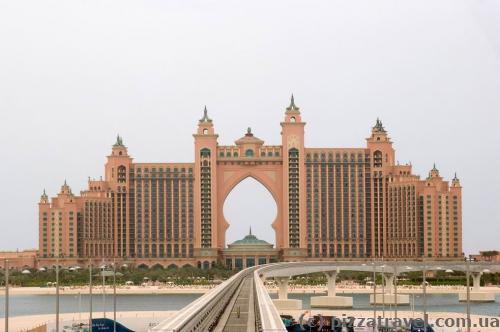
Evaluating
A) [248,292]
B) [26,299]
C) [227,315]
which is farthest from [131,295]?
[227,315]

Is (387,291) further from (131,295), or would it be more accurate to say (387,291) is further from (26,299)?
(26,299)

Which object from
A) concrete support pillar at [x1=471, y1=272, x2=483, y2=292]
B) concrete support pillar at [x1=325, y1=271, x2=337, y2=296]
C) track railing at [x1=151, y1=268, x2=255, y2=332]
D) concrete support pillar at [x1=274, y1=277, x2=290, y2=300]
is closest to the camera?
track railing at [x1=151, y1=268, x2=255, y2=332]

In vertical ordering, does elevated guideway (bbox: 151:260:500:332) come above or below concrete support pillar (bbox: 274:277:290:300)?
above

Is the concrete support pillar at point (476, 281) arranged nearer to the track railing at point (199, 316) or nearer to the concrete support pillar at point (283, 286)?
the concrete support pillar at point (283, 286)

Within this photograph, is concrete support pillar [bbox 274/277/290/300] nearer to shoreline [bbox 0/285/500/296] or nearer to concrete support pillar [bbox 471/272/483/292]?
concrete support pillar [bbox 471/272/483/292]

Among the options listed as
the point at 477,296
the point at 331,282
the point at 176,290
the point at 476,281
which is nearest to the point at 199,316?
the point at 331,282

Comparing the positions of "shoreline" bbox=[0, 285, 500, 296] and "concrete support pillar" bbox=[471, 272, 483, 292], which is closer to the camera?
"concrete support pillar" bbox=[471, 272, 483, 292]

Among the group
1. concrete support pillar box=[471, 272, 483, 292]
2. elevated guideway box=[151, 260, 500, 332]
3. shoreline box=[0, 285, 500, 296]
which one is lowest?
shoreline box=[0, 285, 500, 296]

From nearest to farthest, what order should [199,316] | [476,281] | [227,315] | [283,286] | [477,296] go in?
[199,316] → [227,315] → [283,286] → [477,296] → [476,281]

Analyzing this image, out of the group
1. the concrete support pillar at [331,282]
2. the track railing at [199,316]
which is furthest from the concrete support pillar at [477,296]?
the track railing at [199,316]

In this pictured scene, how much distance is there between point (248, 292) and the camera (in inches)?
4060

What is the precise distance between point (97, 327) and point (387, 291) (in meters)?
78.0

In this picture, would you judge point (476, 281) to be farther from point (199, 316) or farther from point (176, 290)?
point (199, 316)

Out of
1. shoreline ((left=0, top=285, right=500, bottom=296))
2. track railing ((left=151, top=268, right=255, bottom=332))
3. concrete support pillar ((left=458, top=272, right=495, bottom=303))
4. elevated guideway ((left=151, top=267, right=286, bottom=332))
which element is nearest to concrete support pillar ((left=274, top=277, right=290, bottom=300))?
concrete support pillar ((left=458, top=272, right=495, bottom=303))
